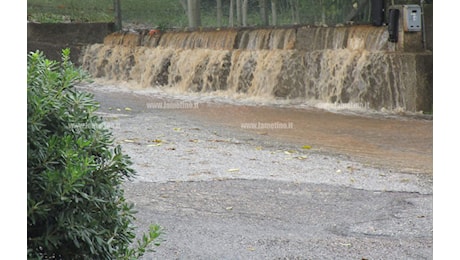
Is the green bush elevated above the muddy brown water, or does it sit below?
above

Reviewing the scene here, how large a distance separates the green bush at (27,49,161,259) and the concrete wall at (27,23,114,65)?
76.7ft

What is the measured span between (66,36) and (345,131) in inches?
611

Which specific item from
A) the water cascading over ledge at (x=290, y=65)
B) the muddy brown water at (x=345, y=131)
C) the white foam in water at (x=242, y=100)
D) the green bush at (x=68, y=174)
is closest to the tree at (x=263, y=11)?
the water cascading over ledge at (x=290, y=65)

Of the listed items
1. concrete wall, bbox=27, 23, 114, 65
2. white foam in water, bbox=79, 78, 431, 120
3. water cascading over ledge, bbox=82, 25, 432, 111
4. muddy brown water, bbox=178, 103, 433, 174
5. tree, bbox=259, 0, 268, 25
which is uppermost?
tree, bbox=259, 0, 268, 25

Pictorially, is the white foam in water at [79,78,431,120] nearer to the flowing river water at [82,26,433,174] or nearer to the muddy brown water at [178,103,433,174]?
the flowing river water at [82,26,433,174]

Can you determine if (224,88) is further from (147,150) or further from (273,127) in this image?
(147,150)

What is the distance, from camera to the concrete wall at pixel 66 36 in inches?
1021

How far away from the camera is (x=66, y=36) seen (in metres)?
26.4

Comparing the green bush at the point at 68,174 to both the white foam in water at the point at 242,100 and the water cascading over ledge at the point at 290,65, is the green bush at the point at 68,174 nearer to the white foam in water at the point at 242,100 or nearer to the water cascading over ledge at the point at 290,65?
the white foam in water at the point at 242,100

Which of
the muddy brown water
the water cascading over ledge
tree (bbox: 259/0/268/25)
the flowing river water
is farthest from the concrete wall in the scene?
the muddy brown water

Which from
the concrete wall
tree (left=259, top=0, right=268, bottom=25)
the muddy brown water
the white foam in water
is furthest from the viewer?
tree (left=259, top=0, right=268, bottom=25)

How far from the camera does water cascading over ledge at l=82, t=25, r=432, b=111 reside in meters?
15.6

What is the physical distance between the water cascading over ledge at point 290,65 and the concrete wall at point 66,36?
2.48 m

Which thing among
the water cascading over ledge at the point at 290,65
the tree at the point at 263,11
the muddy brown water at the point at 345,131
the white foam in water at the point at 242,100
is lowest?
the muddy brown water at the point at 345,131
